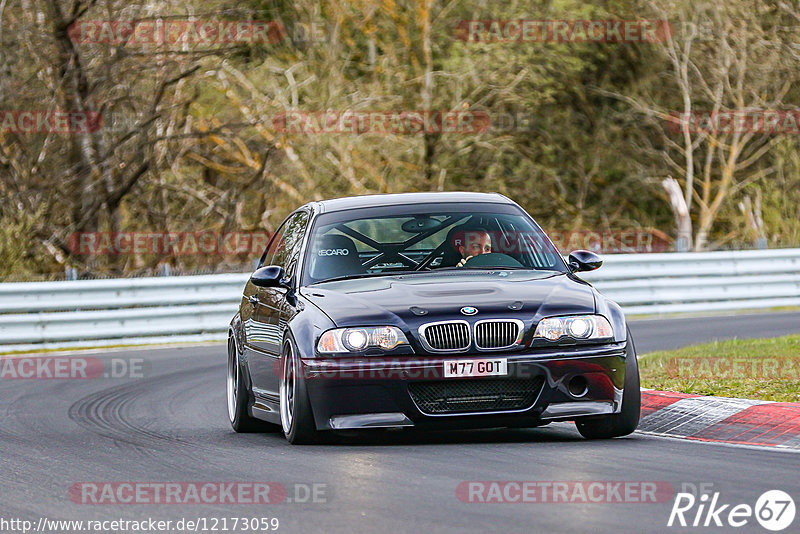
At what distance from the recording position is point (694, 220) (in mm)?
38094

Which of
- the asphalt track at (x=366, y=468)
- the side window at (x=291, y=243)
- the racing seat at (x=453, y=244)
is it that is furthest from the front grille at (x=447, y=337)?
the side window at (x=291, y=243)

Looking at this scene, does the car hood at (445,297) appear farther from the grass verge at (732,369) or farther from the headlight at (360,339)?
the grass verge at (732,369)

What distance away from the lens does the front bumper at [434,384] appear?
27.8ft

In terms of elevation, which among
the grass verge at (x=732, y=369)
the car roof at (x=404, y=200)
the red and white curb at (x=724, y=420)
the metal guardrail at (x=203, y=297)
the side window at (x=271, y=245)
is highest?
the car roof at (x=404, y=200)

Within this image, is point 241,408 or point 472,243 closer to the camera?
point 472,243

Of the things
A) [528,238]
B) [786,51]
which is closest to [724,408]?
[528,238]

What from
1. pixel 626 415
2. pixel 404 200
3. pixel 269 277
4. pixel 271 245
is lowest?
pixel 626 415

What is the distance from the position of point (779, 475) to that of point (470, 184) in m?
26.2

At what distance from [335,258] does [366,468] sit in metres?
2.39

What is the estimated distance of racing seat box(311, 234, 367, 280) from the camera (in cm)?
980

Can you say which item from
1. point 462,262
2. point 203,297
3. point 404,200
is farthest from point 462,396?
point 203,297

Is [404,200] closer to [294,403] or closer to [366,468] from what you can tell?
[294,403]

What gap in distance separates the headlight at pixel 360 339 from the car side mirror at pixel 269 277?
4.30 ft

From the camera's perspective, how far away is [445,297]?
8.78 m
